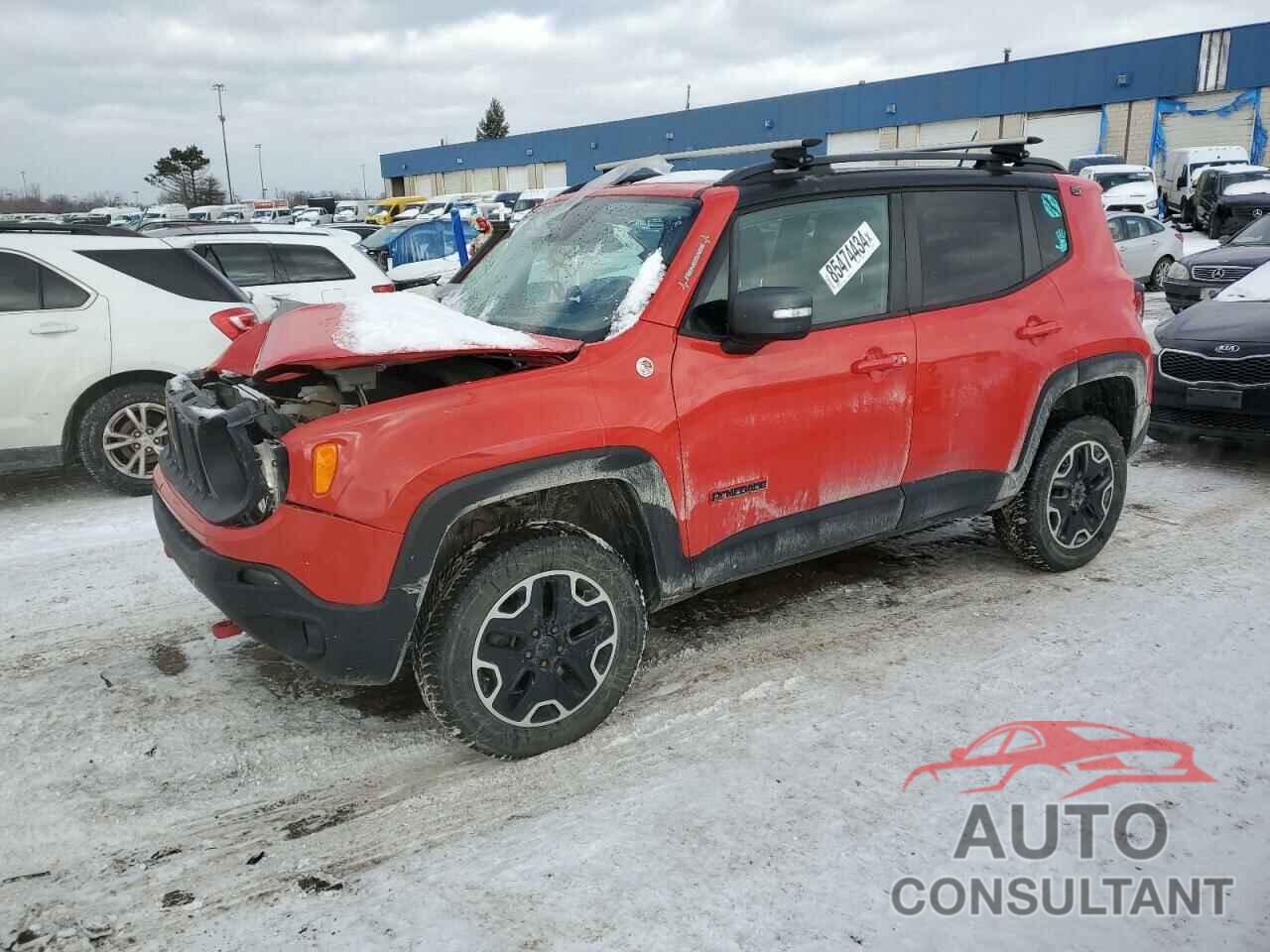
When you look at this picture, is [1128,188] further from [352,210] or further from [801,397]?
[352,210]

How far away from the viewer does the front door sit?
129 inches

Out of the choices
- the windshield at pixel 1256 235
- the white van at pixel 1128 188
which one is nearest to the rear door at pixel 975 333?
the windshield at pixel 1256 235

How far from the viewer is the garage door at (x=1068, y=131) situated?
37656 mm

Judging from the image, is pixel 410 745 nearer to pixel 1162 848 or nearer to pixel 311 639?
pixel 311 639

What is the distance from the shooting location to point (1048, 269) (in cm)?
423

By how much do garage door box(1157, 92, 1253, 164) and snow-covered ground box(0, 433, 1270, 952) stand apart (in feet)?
123

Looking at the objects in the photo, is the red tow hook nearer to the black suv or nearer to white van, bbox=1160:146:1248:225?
the black suv

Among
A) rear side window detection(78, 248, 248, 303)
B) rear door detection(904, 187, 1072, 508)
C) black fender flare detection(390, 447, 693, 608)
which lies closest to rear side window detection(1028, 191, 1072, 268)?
rear door detection(904, 187, 1072, 508)

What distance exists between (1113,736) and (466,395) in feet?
7.84

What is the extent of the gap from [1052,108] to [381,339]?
42609 millimetres

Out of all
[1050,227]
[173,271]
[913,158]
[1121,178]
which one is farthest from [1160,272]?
[173,271]

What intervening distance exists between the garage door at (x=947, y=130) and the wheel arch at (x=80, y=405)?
4035 centimetres

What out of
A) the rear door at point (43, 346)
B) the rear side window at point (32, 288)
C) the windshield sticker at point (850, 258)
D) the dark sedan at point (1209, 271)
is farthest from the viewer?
the dark sedan at point (1209, 271)

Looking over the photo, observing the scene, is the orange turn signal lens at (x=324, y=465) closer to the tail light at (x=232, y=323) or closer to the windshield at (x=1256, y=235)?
the tail light at (x=232, y=323)
